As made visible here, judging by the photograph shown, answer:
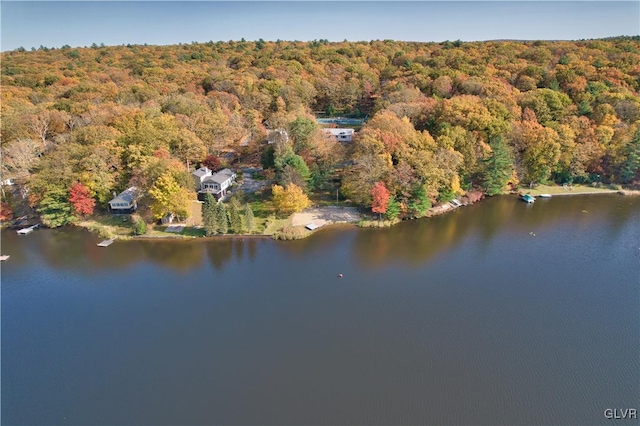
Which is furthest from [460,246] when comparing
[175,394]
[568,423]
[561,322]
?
[175,394]

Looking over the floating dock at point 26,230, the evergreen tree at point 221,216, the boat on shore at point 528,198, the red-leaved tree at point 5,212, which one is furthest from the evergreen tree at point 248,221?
the boat on shore at point 528,198

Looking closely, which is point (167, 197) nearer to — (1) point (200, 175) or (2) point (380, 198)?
(1) point (200, 175)

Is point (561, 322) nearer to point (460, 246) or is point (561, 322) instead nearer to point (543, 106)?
point (460, 246)

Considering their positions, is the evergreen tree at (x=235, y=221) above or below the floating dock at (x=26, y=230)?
above

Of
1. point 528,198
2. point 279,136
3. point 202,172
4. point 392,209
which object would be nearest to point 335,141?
point 279,136

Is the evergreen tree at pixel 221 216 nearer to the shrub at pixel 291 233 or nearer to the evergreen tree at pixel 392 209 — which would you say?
the shrub at pixel 291 233

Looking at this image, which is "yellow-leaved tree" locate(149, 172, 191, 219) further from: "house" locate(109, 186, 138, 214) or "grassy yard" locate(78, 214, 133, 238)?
"house" locate(109, 186, 138, 214)

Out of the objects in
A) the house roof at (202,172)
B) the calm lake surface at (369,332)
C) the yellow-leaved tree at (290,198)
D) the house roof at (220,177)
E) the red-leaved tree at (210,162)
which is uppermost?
the red-leaved tree at (210,162)
